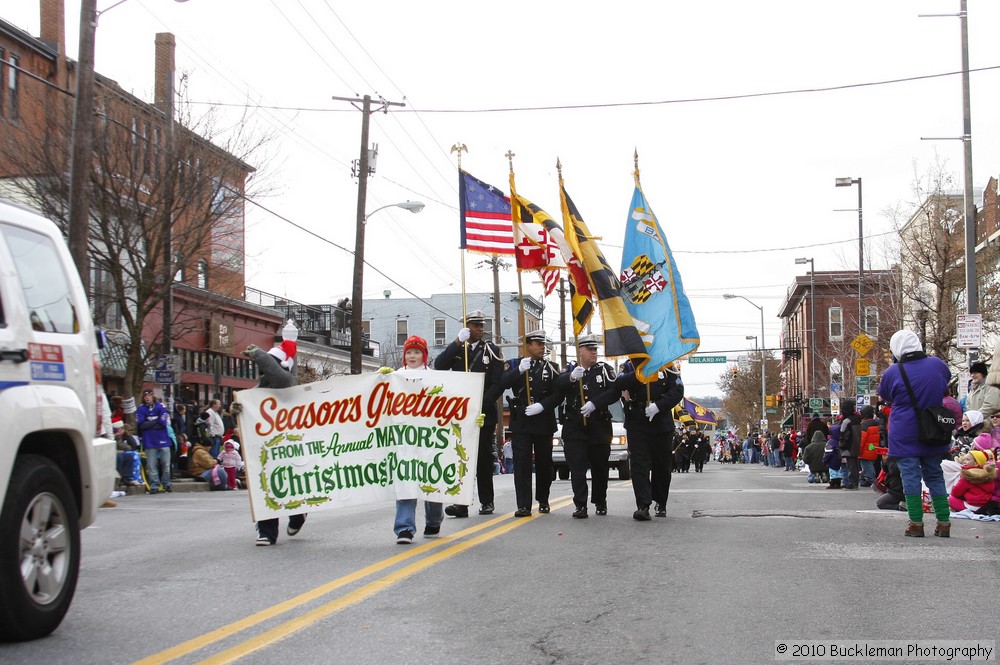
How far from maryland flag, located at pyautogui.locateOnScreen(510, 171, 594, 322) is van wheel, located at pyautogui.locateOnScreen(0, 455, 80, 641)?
8.27 metres

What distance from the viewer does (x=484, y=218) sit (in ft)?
49.6

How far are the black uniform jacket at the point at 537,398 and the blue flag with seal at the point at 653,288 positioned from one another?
1364 millimetres

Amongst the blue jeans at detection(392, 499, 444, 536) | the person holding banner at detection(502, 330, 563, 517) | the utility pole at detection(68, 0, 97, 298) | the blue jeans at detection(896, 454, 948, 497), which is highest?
the utility pole at detection(68, 0, 97, 298)

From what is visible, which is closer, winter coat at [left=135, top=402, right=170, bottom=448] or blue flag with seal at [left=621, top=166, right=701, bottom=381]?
blue flag with seal at [left=621, top=166, right=701, bottom=381]

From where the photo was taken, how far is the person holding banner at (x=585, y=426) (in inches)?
462

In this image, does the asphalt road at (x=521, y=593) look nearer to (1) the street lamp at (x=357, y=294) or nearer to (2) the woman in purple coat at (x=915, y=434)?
(2) the woman in purple coat at (x=915, y=434)

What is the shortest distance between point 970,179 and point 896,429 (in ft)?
54.8

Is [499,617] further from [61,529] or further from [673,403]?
[673,403]

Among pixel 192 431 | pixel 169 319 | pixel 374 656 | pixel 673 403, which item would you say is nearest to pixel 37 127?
pixel 169 319

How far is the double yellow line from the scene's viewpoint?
5176 millimetres

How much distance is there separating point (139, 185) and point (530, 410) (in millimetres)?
15047

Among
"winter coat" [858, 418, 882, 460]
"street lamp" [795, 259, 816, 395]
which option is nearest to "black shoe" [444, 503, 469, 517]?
"winter coat" [858, 418, 882, 460]

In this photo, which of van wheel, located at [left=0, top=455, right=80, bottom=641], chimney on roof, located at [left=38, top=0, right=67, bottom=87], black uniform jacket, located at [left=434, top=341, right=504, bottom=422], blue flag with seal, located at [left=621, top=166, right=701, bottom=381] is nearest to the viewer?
van wheel, located at [left=0, top=455, right=80, bottom=641]

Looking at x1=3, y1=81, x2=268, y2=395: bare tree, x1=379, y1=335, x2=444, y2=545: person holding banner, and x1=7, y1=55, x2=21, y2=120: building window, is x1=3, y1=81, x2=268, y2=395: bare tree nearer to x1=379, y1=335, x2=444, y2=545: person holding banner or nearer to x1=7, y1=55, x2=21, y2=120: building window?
x1=7, y1=55, x2=21, y2=120: building window
